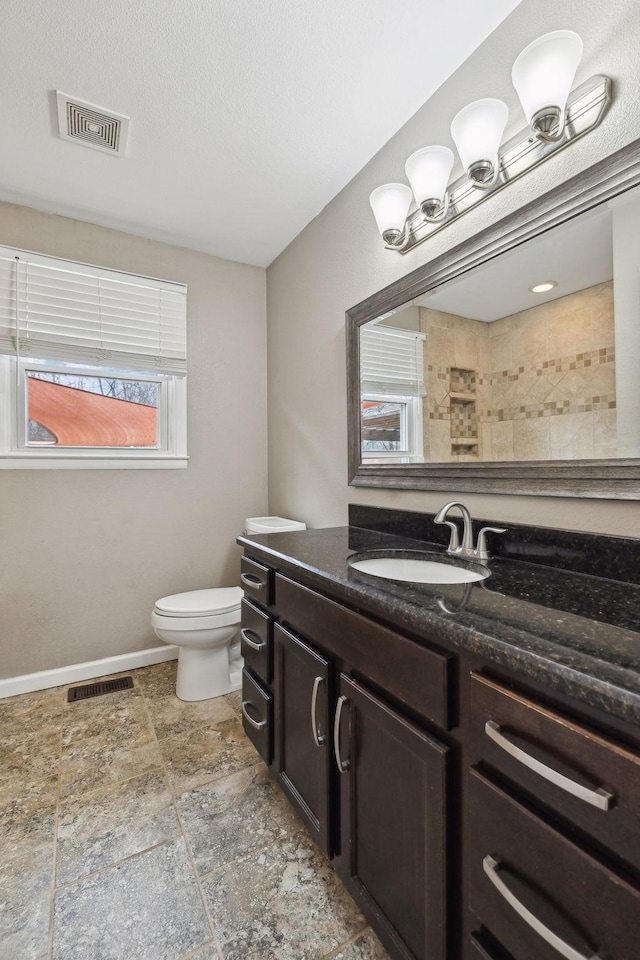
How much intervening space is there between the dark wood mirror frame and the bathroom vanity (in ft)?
0.47

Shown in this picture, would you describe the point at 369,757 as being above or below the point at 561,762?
below

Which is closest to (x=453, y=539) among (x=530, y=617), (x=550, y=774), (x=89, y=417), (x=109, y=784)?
(x=530, y=617)

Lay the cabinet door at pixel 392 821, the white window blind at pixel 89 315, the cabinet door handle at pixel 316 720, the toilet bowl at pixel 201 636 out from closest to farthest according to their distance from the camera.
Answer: the cabinet door at pixel 392 821 < the cabinet door handle at pixel 316 720 < the toilet bowl at pixel 201 636 < the white window blind at pixel 89 315

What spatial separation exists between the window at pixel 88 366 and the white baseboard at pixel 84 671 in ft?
3.52

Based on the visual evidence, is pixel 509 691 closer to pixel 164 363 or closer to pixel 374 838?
pixel 374 838

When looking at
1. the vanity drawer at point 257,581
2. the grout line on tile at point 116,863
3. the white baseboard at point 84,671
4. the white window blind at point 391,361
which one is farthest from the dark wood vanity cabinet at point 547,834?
the white baseboard at point 84,671

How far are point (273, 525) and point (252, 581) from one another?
2.87 feet

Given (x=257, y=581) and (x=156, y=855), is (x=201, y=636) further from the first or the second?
A: (x=156, y=855)

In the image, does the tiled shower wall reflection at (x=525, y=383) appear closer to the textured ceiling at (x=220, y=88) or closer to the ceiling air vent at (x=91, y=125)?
the textured ceiling at (x=220, y=88)

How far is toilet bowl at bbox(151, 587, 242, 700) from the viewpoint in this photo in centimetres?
202

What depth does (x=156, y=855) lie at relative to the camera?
4.18ft

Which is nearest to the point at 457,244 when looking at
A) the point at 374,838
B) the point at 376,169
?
the point at 376,169

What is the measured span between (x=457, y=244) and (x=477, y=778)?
1.46 m

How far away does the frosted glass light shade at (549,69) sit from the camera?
1027 millimetres
